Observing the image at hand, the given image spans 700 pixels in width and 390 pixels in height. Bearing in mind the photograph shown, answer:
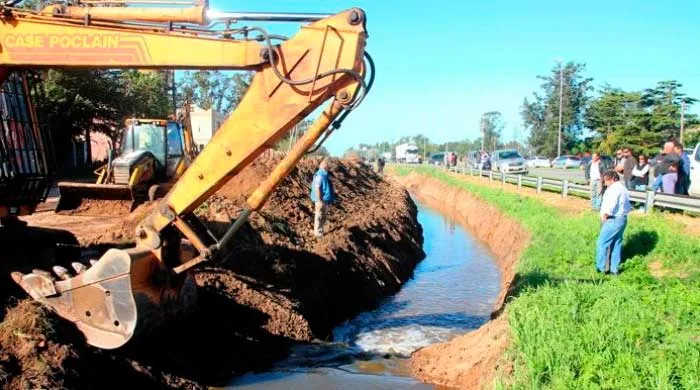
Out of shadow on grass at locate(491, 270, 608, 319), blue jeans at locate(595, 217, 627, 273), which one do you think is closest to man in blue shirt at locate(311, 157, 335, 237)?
shadow on grass at locate(491, 270, 608, 319)

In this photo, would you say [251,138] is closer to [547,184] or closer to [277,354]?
[277,354]

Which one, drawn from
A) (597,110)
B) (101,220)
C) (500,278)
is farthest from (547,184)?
(597,110)

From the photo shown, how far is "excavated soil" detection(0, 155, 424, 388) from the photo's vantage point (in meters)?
6.32

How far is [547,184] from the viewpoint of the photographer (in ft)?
73.6

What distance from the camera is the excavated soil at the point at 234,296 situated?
20.7 feet

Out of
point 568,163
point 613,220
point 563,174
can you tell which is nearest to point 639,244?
point 613,220

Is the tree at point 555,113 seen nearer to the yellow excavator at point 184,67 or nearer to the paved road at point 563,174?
the paved road at point 563,174

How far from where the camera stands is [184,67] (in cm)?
644

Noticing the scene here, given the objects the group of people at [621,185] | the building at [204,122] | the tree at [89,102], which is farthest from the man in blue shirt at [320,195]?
the building at [204,122]

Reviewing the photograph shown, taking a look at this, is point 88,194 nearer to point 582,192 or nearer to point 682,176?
point 682,176

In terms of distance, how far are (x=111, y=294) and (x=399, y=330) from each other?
5.76 metres

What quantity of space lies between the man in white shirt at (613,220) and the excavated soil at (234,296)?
15.4 ft

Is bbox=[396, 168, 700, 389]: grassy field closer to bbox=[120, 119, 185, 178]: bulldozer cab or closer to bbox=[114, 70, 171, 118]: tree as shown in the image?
bbox=[120, 119, 185, 178]: bulldozer cab

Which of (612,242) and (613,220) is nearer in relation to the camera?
(613,220)
